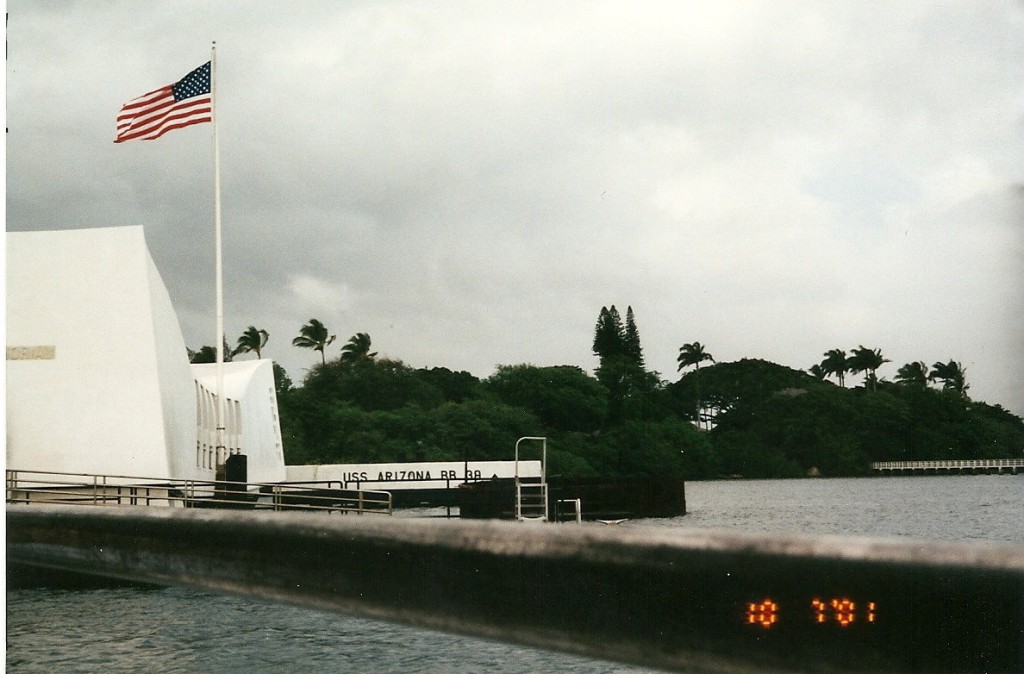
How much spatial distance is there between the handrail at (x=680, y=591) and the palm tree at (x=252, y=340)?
324 ft

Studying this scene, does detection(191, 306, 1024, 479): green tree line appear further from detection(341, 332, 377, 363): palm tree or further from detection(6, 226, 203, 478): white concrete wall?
detection(6, 226, 203, 478): white concrete wall

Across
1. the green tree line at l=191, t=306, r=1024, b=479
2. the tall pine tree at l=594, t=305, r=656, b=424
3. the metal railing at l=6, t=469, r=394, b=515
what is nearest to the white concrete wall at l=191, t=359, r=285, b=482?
the metal railing at l=6, t=469, r=394, b=515

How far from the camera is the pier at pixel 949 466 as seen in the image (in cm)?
9431

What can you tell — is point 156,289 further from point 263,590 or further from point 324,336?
point 324,336

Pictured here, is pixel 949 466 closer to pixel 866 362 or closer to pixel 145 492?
pixel 866 362

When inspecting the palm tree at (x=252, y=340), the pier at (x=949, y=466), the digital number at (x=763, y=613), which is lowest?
the pier at (x=949, y=466)

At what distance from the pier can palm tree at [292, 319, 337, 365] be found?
175ft

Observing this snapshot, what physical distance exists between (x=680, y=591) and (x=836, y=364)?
431ft

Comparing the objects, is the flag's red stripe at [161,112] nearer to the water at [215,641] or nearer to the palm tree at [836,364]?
the water at [215,641]

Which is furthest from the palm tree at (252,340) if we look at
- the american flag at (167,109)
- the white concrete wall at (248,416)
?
the american flag at (167,109)

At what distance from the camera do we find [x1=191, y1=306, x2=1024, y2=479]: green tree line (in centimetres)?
7544

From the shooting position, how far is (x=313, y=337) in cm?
10181

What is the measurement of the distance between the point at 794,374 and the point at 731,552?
110 meters

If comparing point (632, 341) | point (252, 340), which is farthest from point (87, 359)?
point (632, 341)
